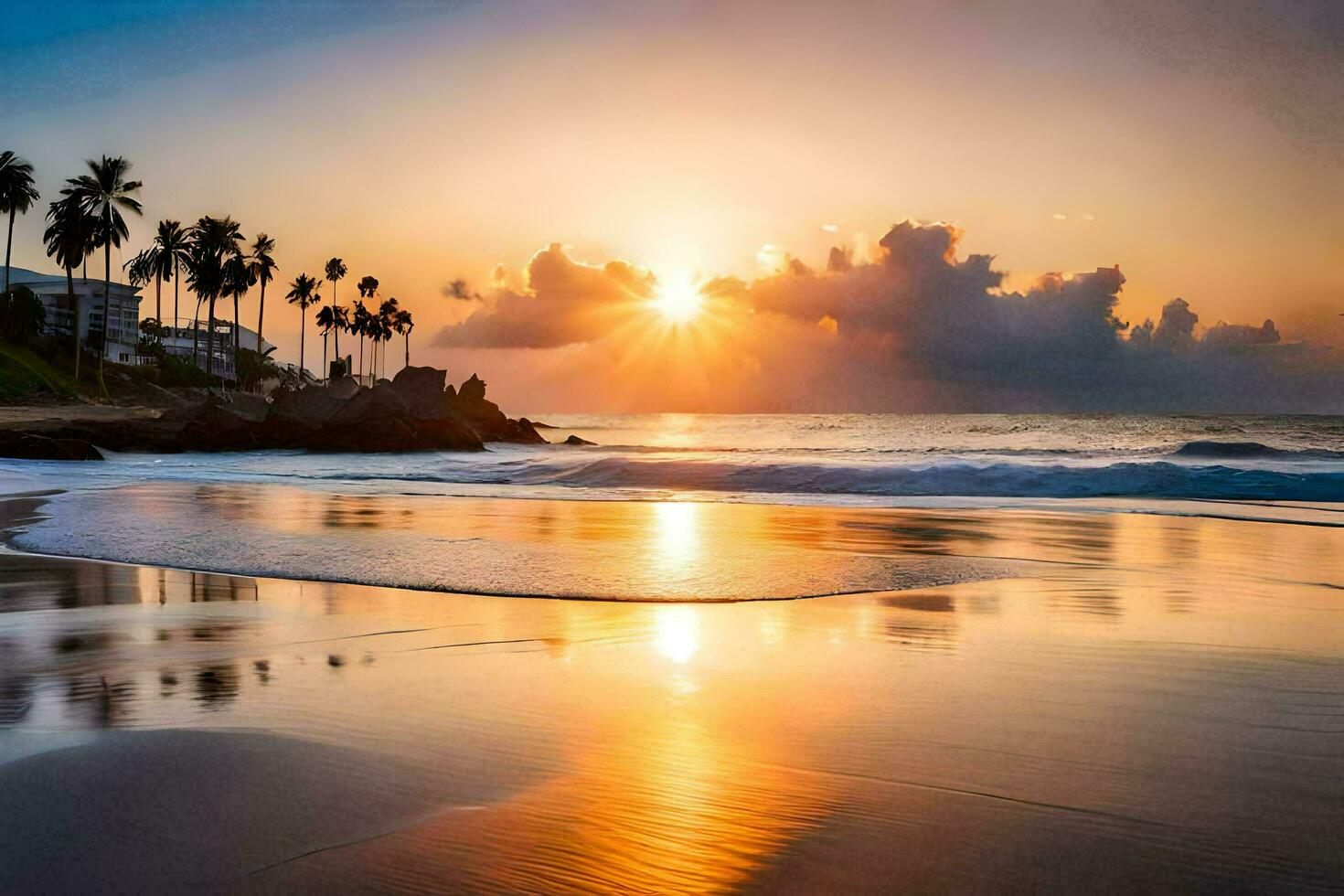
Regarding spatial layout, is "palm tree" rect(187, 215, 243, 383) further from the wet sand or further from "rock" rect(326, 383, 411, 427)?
the wet sand

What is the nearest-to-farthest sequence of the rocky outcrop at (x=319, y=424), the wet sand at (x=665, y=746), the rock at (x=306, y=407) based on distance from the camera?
the wet sand at (x=665, y=746)
the rocky outcrop at (x=319, y=424)
the rock at (x=306, y=407)

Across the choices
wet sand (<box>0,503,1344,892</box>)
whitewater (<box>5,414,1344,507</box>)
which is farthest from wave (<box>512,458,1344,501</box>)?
wet sand (<box>0,503,1344,892</box>)

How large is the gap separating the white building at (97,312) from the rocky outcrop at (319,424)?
5011 cm

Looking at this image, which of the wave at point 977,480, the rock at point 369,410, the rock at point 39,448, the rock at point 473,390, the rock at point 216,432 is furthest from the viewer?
the rock at point 473,390

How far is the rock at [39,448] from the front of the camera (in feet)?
84.1

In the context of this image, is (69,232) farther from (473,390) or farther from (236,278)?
(473,390)

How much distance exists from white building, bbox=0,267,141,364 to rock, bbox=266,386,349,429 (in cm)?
4929

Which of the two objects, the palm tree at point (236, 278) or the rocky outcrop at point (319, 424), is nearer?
the rocky outcrop at point (319, 424)

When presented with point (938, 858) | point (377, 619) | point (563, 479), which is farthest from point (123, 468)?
point (938, 858)

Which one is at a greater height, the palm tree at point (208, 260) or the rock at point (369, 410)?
the palm tree at point (208, 260)

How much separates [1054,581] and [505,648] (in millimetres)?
4959

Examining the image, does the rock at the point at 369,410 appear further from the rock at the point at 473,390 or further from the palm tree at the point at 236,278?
the palm tree at the point at 236,278

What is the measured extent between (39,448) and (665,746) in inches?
1149

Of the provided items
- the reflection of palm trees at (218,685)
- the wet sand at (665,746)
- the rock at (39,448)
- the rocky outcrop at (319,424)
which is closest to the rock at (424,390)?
the rocky outcrop at (319,424)
